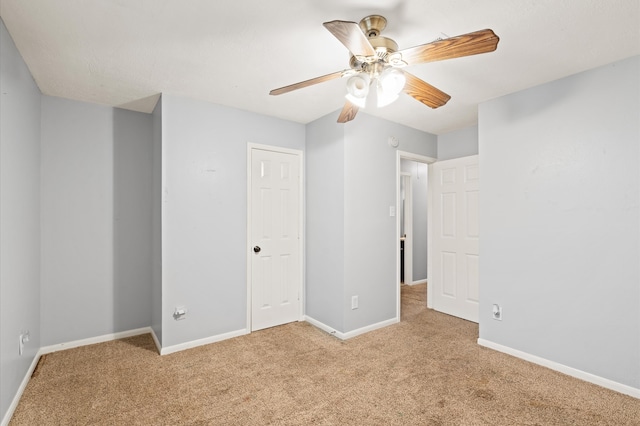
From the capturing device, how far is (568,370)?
2.47 m

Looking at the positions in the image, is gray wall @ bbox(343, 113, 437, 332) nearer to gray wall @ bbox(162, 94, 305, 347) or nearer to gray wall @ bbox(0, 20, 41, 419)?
gray wall @ bbox(162, 94, 305, 347)

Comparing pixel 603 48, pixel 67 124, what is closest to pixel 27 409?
pixel 67 124

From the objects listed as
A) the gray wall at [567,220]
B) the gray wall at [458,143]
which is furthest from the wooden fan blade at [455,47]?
the gray wall at [458,143]

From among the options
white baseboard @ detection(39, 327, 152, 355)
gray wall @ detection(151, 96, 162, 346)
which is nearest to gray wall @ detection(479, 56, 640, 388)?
gray wall @ detection(151, 96, 162, 346)

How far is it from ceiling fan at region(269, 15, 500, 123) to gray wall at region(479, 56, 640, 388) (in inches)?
49.8

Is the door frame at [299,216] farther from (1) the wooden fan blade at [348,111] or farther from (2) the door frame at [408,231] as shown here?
(2) the door frame at [408,231]

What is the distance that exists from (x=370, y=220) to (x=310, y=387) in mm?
1802

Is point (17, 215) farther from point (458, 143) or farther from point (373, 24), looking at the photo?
point (458, 143)

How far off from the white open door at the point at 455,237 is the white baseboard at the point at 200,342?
2578mm

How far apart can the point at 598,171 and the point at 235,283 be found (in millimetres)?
3328

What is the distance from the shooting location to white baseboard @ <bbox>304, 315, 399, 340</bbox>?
322 cm

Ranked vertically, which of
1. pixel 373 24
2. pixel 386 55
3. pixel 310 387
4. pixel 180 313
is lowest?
pixel 310 387

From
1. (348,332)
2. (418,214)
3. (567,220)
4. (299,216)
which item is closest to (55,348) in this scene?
(299,216)

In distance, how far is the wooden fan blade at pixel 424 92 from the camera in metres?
1.86
